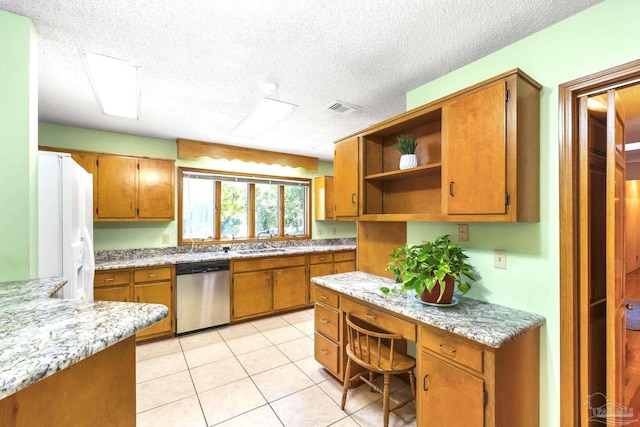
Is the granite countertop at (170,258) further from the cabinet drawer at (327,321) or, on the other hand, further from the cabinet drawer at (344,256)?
the cabinet drawer at (327,321)

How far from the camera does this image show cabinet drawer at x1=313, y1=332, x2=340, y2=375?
2.29 metres

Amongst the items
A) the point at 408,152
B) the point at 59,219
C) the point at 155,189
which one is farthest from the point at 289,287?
the point at 59,219

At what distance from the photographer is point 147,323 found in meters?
0.95

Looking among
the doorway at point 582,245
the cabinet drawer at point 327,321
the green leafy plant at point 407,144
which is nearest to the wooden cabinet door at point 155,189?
the cabinet drawer at point 327,321

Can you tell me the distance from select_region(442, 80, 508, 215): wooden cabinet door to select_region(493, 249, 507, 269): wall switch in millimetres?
393

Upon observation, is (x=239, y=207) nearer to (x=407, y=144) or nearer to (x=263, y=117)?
(x=263, y=117)

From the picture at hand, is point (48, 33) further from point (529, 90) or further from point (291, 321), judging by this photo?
point (291, 321)

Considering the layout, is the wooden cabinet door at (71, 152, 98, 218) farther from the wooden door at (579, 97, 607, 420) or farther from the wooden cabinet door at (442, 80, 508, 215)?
the wooden door at (579, 97, 607, 420)

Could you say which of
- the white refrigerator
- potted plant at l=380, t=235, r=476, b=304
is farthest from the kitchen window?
potted plant at l=380, t=235, r=476, b=304

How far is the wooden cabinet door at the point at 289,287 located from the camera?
156 inches

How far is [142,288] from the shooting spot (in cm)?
312

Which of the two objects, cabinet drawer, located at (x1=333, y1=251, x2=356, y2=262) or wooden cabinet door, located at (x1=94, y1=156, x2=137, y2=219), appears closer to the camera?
wooden cabinet door, located at (x1=94, y1=156, x2=137, y2=219)

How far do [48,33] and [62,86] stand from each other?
809mm

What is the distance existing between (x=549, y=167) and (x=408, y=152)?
905mm
